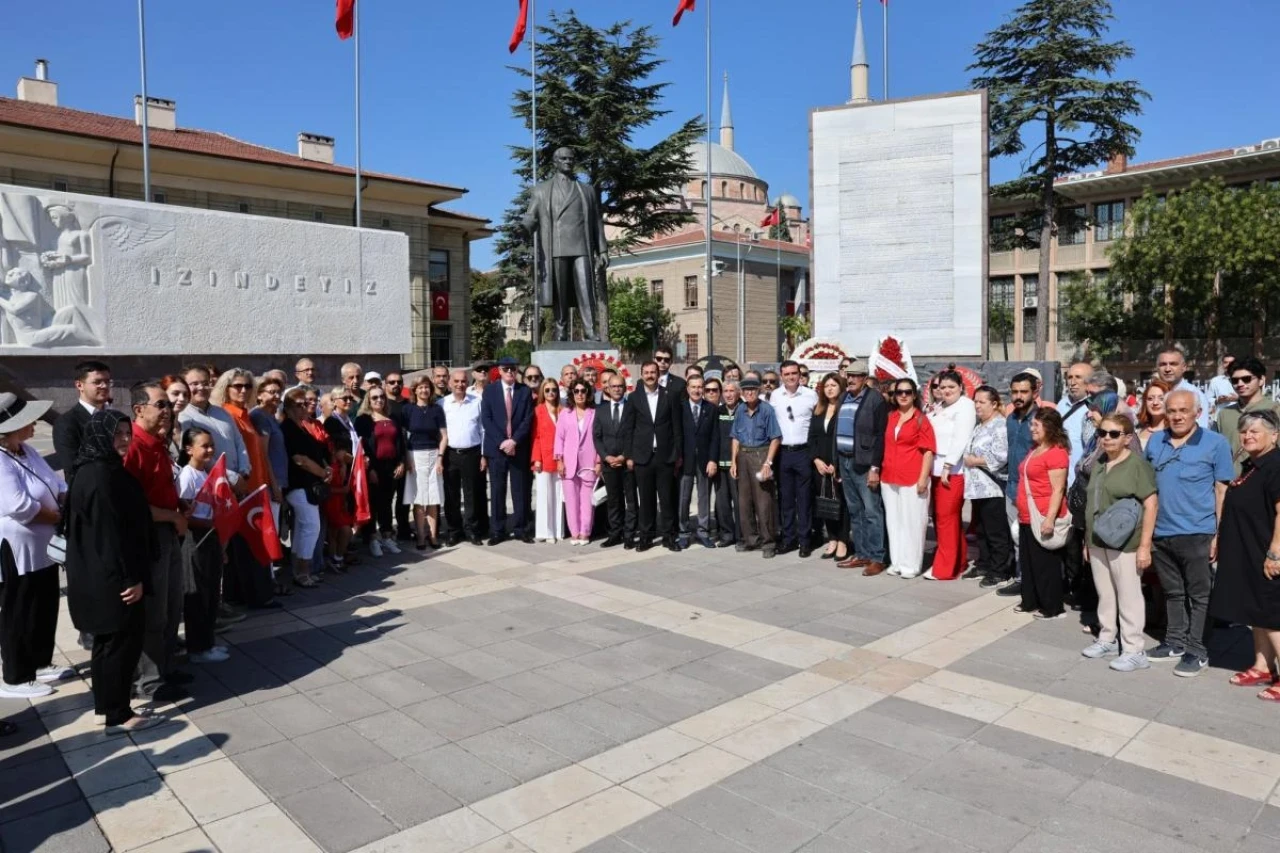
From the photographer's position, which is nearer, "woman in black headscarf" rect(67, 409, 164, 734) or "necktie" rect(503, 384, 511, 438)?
"woman in black headscarf" rect(67, 409, 164, 734)

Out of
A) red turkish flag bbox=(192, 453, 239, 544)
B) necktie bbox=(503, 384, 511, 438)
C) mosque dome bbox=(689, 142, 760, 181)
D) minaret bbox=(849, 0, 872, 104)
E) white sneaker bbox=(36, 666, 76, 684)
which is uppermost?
mosque dome bbox=(689, 142, 760, 181)

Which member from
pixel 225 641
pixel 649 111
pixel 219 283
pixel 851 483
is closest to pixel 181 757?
pixel 225 641

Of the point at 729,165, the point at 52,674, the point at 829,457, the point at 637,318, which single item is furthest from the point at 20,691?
the point at 729,165

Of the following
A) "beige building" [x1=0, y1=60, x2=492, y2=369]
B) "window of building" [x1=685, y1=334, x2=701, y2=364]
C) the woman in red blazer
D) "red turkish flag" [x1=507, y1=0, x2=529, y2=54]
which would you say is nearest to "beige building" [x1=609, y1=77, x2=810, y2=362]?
"window of building" [x1=685, y1=334, x2=701, y2=364]

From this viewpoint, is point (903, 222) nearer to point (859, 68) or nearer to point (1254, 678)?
point (1254, 678)

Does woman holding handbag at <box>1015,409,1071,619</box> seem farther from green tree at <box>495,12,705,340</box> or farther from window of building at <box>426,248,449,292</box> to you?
window of building at <box>426,248,449,292</box>

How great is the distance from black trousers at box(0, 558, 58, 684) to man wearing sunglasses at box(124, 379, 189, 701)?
66cm

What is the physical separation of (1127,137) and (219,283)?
3275 cm

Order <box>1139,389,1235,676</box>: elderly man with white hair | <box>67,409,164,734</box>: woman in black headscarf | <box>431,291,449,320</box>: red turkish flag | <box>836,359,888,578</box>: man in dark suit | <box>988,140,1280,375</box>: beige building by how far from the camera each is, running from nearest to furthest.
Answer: <box>67,409,164,734</box>: woman in black headscarf → <box>1139,389,1235,676</box>: elderly man with white hair → <box>836,359,888,578</box>: man in dark suit → <box>988,140,1280,375</box>: beige building → <box>431,291,449,320</box>: red turkish flag

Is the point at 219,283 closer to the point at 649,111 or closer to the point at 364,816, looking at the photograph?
the point at 364,816

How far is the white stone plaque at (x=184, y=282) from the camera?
10.9 meters

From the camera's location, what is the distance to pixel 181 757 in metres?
4.20

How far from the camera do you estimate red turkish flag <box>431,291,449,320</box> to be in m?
41.7

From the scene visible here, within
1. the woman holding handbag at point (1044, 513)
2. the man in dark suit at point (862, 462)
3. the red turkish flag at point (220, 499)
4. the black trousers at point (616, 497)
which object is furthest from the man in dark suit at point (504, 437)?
the woman holding handbag at point (1044, 513)
